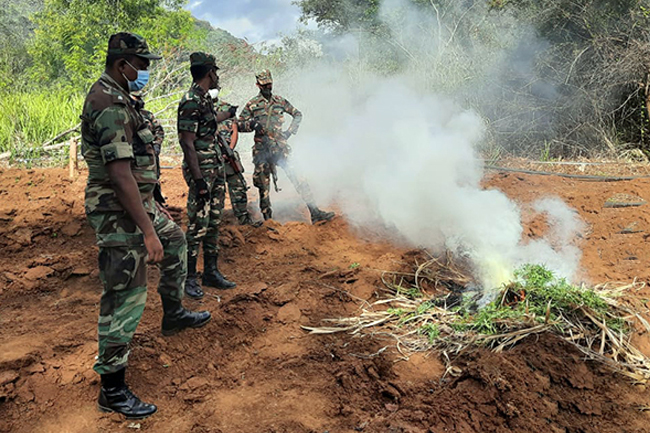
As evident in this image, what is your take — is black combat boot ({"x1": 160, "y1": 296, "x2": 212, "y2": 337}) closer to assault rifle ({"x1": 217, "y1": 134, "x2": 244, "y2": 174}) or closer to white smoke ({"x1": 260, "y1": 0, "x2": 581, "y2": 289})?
assault rifle ({"x1": 217, "y1": 134, "x2": 244, "y2": 174})

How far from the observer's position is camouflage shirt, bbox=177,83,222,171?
4.14 metres

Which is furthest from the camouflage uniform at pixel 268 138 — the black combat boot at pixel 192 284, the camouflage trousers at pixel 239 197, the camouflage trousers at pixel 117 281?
the camouflage trousers at pixel 117 281

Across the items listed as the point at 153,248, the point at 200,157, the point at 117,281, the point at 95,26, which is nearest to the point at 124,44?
the point at 153,248

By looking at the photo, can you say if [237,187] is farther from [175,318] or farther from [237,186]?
[175,318]

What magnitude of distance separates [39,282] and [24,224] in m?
1.76

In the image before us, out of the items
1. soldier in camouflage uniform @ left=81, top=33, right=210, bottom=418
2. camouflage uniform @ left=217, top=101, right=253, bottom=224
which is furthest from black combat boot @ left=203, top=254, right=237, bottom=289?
soldier in camouflage uniform @ left=81, top=33, right=210, bottom=418

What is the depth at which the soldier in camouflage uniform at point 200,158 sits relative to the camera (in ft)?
13.6

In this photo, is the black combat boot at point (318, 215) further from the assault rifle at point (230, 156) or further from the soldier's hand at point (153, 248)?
the soldier's hand at point (153, 248)

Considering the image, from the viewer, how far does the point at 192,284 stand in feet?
14.2

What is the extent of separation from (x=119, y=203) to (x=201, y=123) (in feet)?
5.96

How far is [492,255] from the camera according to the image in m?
4.58

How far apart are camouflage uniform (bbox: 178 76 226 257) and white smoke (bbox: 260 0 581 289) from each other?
94.0 inches

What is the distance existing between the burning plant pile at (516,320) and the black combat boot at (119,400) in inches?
55.3

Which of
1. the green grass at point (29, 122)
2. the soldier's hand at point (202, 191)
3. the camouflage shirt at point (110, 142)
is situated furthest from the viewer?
the green grass at point (29, 122)
